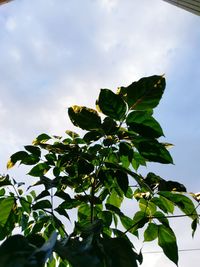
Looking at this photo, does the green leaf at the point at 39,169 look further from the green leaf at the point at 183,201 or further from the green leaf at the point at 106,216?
the green leaf at the point at 183,201

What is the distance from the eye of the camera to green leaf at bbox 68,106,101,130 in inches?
38.3

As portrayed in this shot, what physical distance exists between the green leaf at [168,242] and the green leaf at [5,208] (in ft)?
1.69

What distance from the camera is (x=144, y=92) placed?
93cm

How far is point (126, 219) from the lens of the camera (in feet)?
3.91

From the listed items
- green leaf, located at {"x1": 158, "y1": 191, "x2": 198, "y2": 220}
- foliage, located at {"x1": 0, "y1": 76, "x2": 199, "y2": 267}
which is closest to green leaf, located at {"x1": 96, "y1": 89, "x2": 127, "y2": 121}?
foliage, located at {"x1": 0, "y1": 76, "x2": 199, "y2": 267}

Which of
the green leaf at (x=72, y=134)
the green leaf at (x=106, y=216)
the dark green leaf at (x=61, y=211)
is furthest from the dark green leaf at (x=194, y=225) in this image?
the green leaf at (x=72, y=134)

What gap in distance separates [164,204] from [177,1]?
598 centimetres

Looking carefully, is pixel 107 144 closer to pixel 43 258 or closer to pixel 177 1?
pixel 43 258

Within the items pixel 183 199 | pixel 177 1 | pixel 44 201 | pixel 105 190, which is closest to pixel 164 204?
pixel 183 199

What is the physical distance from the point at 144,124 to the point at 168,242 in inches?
14.4

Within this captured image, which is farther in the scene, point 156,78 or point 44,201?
point 44,201

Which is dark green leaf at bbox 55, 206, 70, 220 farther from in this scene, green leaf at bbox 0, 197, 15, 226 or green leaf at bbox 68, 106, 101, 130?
green leaf at bbox 68, 106, 101, 130

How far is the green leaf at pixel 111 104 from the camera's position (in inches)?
37.8

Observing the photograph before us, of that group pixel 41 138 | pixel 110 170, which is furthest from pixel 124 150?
pixel 41 138
